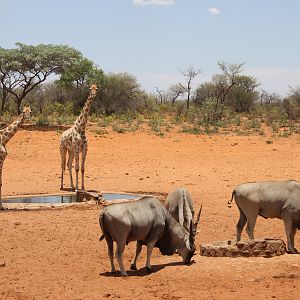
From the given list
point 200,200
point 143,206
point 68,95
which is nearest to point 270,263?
point 143,206

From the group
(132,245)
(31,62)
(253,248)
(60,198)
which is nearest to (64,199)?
(60,198)

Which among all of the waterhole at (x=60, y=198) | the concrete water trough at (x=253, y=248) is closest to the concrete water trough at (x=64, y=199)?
the waterhole at (x=60, y=198)

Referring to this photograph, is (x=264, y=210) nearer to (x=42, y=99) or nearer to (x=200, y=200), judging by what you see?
(x=200, y=200)

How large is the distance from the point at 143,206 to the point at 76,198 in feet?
20.1

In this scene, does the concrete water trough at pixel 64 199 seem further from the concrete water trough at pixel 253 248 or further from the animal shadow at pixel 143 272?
the concrete water trough at pixel 253 248

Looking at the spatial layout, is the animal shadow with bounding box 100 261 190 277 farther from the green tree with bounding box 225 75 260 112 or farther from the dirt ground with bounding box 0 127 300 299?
the green tree with bounding box 225 75 260 112

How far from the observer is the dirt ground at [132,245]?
7703 mm

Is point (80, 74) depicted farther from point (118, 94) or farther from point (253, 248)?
point (253, 248)

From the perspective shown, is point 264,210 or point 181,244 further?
point 264,210

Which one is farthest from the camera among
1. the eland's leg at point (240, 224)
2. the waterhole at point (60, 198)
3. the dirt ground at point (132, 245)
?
the waterhole at point (60, 198)

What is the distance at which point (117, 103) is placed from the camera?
145ft

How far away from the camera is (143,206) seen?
8.96m

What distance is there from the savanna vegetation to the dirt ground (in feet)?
25.3

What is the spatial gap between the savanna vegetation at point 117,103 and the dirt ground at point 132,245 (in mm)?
7706
